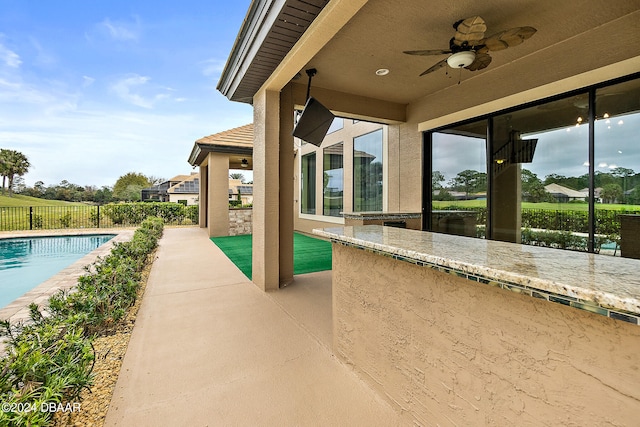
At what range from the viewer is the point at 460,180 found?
4895mm

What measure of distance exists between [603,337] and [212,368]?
2366mm

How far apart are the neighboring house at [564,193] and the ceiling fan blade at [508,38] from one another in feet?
6.32

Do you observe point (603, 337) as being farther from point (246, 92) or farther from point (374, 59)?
point (246, 92)

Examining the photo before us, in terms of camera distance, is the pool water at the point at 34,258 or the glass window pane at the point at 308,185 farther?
the glass window pane at the point at 308,185

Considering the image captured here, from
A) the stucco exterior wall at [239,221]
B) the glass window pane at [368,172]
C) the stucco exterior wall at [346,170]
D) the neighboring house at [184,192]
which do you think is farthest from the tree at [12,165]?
the glass window pane at [368,172]

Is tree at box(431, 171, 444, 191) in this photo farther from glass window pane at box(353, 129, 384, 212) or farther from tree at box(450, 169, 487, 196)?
glass window pane at box(353, 129, 384, 212)

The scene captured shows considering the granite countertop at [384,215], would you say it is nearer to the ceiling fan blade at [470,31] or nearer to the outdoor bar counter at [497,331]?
the ceiling fan blade at [470,31]

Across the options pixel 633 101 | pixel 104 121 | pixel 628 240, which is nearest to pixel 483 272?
pixel 628 240

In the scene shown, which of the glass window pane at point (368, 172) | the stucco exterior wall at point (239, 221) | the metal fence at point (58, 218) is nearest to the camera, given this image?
the glass window pane at point (368, 172)

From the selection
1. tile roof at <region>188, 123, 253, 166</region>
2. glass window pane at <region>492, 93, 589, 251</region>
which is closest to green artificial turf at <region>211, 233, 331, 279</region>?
A: tile roof at <region>188, 123, 253, 166</region>

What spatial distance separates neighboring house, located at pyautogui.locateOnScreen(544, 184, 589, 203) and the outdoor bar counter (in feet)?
8.89

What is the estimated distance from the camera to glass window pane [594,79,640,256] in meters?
3.00

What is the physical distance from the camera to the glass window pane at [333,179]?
28.1 feet

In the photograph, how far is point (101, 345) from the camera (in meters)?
2.57
